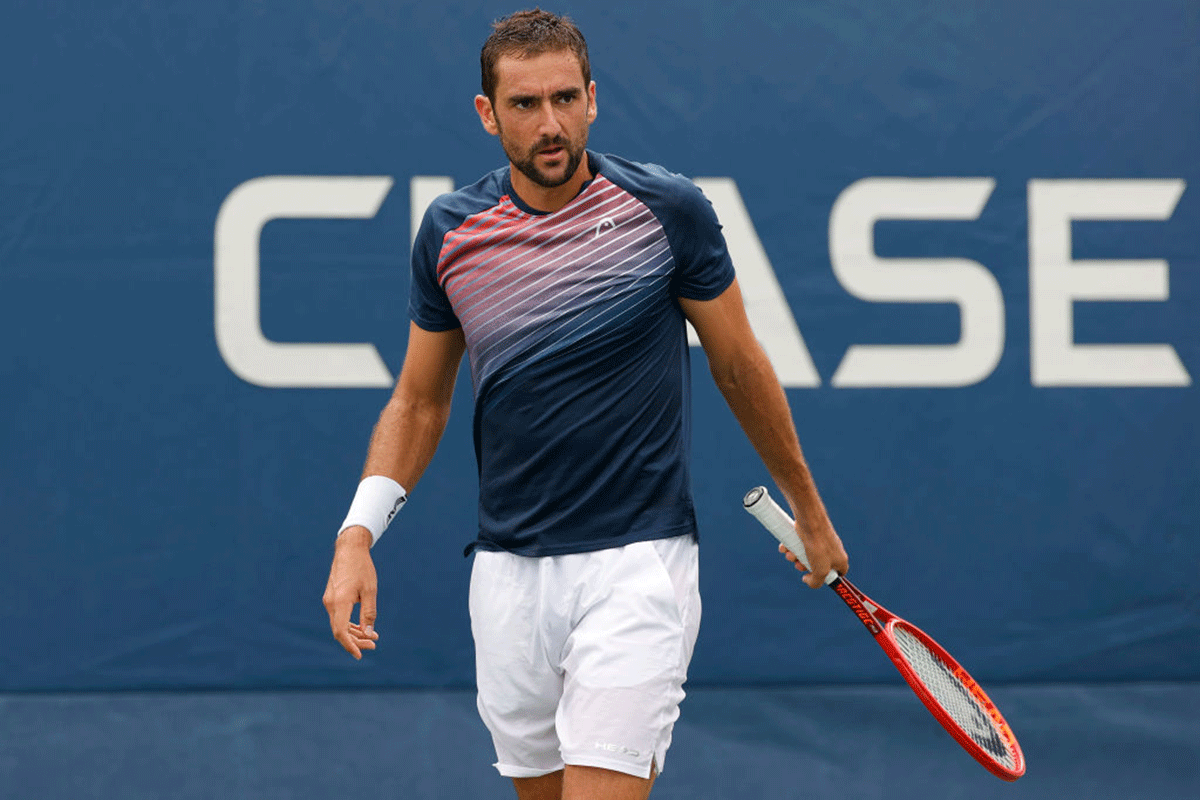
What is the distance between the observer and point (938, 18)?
3.56 m

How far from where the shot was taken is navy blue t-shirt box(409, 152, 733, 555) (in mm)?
1992

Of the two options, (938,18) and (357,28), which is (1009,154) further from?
(357,28)

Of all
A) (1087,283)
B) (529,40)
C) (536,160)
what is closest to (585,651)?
(536,160)

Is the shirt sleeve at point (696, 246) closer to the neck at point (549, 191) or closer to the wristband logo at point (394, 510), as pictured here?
the neck at point (549, 191)

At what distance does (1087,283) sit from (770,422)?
1.89m

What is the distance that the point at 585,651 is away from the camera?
197 cm

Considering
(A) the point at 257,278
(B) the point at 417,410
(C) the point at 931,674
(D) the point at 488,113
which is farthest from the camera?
(A) the point at 257,278

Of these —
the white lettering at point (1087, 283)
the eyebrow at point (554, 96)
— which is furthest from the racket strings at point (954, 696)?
the white lettering at point (1087, 283)

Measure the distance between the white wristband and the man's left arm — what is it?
52 cm

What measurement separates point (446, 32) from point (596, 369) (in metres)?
1.79

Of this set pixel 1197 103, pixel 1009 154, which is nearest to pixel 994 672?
pixel 1009 154

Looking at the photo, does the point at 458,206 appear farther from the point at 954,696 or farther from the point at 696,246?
the point at 954,696

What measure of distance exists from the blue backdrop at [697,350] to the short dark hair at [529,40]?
5.06 feet

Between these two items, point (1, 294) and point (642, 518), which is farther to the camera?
point (1, 294)
